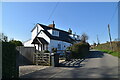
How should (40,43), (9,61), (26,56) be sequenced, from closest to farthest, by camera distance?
(9,61), (26,56), (40,43)

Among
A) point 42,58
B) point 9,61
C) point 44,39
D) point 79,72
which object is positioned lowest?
point 79,72

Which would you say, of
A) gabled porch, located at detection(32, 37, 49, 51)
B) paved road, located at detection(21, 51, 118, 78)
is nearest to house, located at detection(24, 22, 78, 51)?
gabled porch, located at detection(32, 37, 49, 51)

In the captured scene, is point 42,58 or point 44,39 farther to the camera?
point 44,39

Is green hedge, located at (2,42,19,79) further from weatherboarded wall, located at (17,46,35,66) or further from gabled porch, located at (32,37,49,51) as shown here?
gabled porch, located at (32,37,49,51)

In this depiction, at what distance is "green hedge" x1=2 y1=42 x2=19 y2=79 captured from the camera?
657cm

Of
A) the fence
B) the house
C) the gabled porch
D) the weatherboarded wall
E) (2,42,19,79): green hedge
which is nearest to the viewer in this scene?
(2,42,19,79): green hedge

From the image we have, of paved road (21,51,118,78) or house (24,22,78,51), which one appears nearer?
paved road (21,51,118,78)

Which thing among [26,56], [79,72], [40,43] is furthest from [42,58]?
[40,43]

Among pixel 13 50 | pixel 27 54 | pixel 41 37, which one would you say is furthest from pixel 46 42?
pixel 13 50

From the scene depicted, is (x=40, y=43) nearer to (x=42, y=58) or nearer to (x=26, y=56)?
(x=26, y=56)

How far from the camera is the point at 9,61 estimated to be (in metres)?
6.88

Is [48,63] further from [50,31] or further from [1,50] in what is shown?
[50,31]

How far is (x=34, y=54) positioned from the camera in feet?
48.9

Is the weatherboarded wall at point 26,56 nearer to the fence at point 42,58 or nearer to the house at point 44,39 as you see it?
the fence at point 42,58
